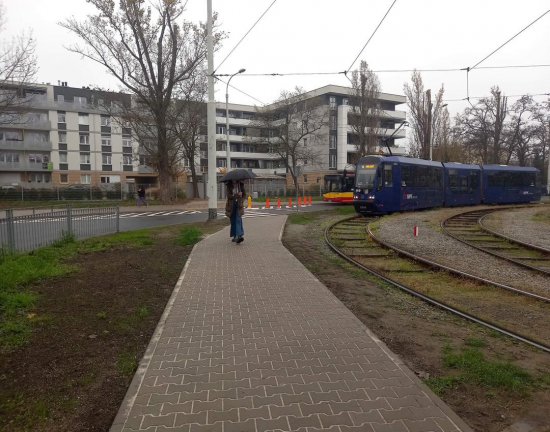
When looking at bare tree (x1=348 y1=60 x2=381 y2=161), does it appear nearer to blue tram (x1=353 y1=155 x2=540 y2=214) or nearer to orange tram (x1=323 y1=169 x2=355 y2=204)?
orange tram (x1=323 y1=169 x2=355 y2=204)

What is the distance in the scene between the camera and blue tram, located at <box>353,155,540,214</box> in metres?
22.3

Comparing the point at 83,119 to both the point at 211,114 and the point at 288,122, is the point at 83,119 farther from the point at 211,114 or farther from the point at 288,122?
the point at 211,114

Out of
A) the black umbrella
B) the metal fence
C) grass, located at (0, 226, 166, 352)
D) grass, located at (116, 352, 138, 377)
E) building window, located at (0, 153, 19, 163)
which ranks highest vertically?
building window, located at (0, 153, 19, 163)

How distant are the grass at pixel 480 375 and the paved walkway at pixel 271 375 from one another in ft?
1.20

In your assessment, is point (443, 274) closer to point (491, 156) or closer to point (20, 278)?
point (20, 278)

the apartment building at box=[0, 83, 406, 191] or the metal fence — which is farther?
the apartment building at box=[0, 83, 406, 191]

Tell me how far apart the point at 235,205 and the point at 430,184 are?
1728cm

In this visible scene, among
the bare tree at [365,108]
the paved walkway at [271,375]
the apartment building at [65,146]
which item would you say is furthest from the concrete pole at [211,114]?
the apartment building at [65,146]

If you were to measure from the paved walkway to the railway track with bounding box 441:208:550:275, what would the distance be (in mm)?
6527

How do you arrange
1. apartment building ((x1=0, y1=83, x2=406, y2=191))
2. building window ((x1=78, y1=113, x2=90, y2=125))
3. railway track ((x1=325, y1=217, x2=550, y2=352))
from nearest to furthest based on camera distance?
1. railway track ((x1=325, y1=217, x2=550, y2=352))
2. apartment building ((x1=0, y1=83, x2=406, y2=191))
3. building window ((x1=78, y1=113, x2=90, y2=125))

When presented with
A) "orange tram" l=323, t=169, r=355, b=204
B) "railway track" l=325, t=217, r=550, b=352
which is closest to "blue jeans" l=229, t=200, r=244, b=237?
"railway track" l=325, t=217, r=550, b=352

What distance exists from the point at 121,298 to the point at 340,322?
3.27 metres

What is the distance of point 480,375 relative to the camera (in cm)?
397

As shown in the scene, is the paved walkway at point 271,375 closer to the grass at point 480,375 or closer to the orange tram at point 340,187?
the grass at point 480,375
